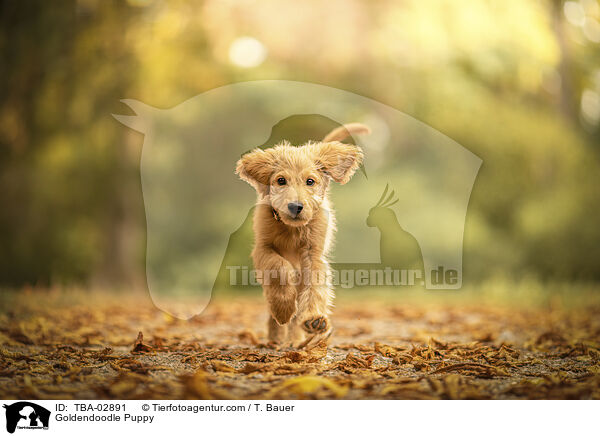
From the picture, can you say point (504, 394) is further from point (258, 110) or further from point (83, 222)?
point (83, 222)

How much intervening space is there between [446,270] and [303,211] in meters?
4.98

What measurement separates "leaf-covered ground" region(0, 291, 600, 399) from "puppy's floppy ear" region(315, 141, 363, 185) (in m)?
1.30

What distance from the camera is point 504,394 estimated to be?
9.82 feet

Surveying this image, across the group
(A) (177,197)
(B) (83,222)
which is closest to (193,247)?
(A) (177,197)

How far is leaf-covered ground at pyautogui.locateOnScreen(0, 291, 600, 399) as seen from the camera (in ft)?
9.74

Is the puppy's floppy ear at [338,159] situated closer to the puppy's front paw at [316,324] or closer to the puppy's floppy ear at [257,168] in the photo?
the puppy's floppy ear at [257,168]

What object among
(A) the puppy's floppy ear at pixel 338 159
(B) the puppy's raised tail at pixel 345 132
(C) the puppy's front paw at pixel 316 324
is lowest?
(C) the puppy's front paw at pixel 316 324

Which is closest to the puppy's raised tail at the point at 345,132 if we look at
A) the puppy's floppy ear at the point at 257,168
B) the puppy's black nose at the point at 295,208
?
the puppy's floppy ear at the point at 257,168

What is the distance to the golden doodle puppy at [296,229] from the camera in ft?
12.4

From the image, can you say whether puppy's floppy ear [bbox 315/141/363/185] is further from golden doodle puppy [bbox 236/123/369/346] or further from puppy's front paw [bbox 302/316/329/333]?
puppy's front paw [bbox 302/316/329/333]

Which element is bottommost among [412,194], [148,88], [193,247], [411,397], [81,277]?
[411,397]
